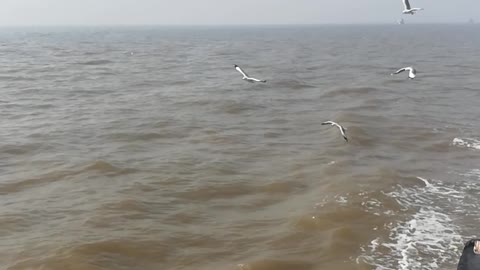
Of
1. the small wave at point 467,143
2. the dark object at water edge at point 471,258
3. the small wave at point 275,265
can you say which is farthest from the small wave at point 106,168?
the small wave at point 467,143

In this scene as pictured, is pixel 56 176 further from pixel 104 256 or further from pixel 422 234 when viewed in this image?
pixel 422 234

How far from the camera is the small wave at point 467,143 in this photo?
65.9 ft

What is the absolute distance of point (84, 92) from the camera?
34.8 metres

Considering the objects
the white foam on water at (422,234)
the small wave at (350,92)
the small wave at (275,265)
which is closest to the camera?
the small wave at (275,265)

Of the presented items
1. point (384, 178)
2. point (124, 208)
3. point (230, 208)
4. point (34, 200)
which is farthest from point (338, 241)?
point (34, 200)

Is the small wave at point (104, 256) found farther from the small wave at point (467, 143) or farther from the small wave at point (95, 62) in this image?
the small wave at point (95, 62)

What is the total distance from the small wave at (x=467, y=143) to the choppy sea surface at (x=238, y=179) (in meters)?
0.04

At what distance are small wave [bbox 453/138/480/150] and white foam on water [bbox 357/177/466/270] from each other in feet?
16.9

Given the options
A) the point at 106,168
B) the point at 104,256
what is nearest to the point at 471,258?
the point at 104,256

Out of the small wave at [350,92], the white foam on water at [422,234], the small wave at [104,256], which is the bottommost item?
the white foam on water at [422,234]

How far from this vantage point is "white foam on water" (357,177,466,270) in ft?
36.7

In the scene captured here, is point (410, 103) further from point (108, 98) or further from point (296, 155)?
point (108, 98)

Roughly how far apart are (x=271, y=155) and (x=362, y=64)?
3670 cm

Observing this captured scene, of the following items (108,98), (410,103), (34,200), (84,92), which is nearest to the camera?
(34,200)
